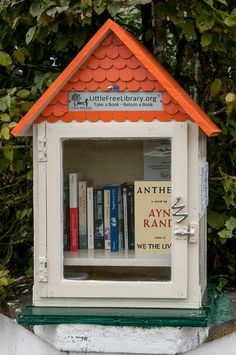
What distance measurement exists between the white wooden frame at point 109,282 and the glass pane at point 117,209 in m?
0.04

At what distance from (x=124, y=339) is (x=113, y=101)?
82cm

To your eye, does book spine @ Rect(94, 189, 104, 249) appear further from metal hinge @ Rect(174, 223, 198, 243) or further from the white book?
metal hinge @ Rect(174, 223, 198, 243)

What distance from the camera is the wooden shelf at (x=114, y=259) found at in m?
2.53

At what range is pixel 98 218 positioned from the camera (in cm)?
263

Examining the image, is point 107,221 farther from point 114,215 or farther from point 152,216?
point 152,216

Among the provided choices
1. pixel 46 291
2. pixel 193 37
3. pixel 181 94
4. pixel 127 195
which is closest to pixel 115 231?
pixel 127 195

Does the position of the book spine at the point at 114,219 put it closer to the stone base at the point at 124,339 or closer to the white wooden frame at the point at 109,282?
the white wooden frame at the point at 109,282

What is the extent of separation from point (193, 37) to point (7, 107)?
0.83 meters

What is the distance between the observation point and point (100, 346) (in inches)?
98.8

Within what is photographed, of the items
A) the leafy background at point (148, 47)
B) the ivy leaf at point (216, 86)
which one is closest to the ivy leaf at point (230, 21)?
the leafy background at point (148, 47)

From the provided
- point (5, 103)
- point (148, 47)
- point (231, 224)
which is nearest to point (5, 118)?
point (5, 103)

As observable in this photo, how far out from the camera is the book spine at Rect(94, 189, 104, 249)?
8.60 ft

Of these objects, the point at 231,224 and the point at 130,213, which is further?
the point at 231,224

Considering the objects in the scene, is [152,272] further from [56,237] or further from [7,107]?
[7,107]
